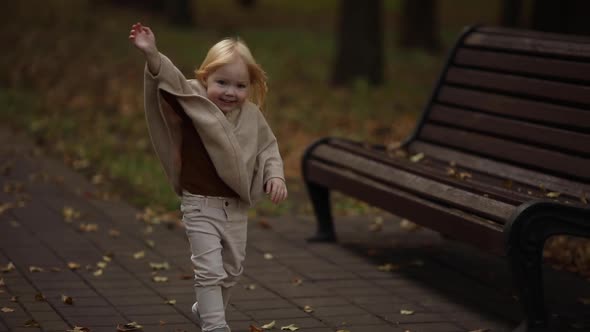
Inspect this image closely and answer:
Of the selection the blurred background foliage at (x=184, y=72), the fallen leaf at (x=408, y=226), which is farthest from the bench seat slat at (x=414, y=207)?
the fallen leaf at (x=408, y=226)

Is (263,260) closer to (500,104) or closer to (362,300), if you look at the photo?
(362,300)

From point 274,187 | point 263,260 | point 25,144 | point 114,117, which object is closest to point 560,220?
point 274,187

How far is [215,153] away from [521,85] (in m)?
2.63

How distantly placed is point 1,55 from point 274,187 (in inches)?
461

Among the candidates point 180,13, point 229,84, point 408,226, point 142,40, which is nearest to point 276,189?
point 229,84

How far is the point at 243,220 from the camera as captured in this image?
5.06 metres

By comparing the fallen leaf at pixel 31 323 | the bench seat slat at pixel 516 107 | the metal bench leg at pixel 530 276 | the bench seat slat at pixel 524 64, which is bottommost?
the fallen leaf at pixel 31 323

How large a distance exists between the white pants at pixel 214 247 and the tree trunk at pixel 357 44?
11.2m

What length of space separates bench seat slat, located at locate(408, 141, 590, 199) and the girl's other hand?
1610mm

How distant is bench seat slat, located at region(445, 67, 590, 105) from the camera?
251 inches

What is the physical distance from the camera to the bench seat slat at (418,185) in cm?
535

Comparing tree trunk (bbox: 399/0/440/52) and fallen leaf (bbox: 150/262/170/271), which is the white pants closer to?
fallen leaf (bbox: 150/262/170/271)

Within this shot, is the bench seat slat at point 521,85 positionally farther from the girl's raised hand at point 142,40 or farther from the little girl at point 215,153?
the girl's raised hand at point 142,40

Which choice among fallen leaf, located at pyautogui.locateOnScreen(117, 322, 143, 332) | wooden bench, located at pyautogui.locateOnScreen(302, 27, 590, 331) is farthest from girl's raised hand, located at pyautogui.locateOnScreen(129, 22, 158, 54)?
wooden bench, located at pyautogui.locateOnScreen(302, 27, 590, 331)
